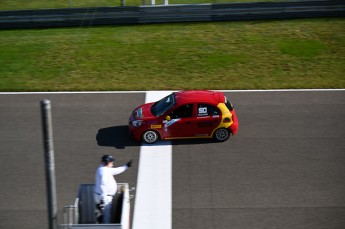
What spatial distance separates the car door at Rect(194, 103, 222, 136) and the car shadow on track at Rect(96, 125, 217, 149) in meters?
0.47

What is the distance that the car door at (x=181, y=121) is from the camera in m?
15.4

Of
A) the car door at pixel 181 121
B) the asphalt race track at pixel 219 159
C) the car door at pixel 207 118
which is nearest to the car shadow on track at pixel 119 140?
the asphalt race track at pixel 219 159

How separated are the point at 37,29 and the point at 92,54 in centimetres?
418

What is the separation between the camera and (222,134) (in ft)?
51.1

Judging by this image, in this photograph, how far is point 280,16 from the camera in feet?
82.2

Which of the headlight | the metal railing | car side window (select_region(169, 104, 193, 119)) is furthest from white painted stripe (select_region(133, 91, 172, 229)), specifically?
the metal railing

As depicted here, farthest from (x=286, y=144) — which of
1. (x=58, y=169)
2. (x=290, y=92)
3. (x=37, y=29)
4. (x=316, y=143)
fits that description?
(x=37, y=29)

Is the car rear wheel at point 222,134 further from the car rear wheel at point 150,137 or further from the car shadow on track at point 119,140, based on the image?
the car rear wheel at point 150,137

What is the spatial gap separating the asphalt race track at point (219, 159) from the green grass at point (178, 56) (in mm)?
1166

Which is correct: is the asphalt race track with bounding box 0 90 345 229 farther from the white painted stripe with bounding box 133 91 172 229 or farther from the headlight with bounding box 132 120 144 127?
the headlight with bounding box 132 120 144 127

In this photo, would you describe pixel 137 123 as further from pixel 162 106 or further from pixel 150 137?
pixel 162 106

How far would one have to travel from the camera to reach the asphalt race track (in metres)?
12.3

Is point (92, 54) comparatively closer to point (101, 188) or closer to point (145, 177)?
point (145, 177)

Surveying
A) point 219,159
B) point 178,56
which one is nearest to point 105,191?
point 219,159
